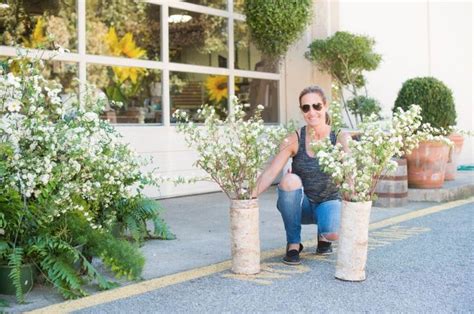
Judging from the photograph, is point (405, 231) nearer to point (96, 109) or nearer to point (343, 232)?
point (343, 232)

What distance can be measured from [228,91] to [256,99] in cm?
59

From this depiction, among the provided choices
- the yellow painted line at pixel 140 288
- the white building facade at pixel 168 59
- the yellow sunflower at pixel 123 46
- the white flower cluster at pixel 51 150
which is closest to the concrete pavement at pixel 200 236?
the yellow painted line at pixel 140 288

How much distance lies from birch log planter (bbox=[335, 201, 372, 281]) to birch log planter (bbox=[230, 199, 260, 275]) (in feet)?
1.77

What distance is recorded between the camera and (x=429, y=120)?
7.32 metres

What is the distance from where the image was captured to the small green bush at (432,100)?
7312 millimetres

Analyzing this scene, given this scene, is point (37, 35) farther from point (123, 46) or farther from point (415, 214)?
point (415, 214)

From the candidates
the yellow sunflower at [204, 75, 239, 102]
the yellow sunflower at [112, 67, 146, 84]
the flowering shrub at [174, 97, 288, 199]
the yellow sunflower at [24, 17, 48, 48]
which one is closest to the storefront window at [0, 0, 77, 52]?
the yellow sunflower at [24, 17, 48, 48]

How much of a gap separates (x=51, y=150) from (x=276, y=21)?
4540 mm

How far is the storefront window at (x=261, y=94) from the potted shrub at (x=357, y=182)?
492 centimetres

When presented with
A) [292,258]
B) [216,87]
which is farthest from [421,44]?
[292,258]

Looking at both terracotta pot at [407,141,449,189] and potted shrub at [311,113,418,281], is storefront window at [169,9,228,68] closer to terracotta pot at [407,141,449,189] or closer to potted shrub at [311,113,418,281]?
terracotta pot at [407,141,449,189]

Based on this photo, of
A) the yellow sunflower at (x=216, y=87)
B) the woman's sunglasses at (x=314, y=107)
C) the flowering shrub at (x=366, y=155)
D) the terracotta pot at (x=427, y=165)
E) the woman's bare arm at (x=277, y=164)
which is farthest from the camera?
the yellow sunflower at (x=216, y=87)

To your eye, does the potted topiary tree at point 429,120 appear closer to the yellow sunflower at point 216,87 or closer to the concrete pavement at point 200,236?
the concrete pavement at point 200,236

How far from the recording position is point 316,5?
377 inches
